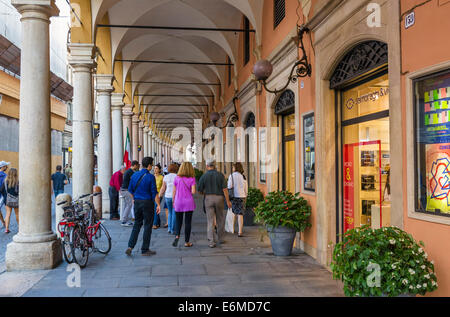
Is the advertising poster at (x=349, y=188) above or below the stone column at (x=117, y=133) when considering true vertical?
below

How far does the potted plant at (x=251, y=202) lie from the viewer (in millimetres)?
9664

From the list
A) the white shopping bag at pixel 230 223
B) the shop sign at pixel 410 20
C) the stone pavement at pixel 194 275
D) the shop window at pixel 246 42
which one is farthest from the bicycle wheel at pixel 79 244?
the shop window at pixel 246 42

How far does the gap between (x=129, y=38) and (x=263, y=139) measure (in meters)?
6.60

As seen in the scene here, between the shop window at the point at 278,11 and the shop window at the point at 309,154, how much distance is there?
8.99 feet

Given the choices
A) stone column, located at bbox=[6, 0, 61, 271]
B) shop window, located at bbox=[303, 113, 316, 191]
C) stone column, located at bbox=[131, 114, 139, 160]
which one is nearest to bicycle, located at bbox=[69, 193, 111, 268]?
stone column, located at bbox=[6, 0, 61, 271]

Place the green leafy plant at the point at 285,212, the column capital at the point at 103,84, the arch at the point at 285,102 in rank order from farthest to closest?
the column capital at the point at 103,84 < the arch at the point at 285,102 < the green leafy plant at the point at 285,212

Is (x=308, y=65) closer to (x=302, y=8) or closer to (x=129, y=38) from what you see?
(x=302, y=8)

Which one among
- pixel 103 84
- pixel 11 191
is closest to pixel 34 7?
pixel 11 191

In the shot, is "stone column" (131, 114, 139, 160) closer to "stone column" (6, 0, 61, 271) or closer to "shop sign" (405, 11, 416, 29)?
"stone column" (6, 0, 61, 271)

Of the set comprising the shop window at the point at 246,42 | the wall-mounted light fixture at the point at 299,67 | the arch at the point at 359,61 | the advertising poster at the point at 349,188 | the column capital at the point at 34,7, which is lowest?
the advertising poster at the point at 349,188

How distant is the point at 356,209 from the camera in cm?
563

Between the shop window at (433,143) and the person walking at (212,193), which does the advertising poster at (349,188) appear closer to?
the shop window at (433,143)

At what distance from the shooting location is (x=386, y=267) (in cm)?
329

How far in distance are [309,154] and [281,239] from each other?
4.97 feet
